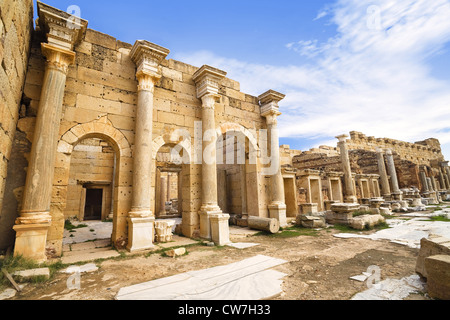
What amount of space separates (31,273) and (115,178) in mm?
2679

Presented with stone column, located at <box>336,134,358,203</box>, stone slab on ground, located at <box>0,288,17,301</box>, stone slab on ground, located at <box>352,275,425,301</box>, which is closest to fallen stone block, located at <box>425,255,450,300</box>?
stone slab on ground, located at <box>352,275,425,301</box>

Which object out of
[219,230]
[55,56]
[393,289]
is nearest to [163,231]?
[219,230]

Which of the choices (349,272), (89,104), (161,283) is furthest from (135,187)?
(349,272)

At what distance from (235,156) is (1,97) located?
823cm

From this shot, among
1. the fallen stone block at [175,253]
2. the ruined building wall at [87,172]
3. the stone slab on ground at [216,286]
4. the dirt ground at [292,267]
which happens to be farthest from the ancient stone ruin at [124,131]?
the ruined building wall at [87,172]

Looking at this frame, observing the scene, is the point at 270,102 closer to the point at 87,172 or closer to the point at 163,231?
the point at 163,231

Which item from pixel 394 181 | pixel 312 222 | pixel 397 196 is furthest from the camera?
pixel 394 181

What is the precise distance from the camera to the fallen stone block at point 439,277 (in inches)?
98.0

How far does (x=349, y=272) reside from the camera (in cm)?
368

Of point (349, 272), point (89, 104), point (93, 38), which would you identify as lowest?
point (349, 272)

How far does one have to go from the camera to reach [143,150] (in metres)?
5.75

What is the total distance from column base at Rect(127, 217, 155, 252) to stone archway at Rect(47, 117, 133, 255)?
426mm

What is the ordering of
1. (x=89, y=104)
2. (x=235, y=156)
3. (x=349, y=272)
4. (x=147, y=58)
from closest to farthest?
(x=349, y=272), (x=89, y=104), (x=147, y=58), (x=235, y=156)

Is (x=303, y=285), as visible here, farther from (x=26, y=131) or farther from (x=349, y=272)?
(x=26, y=131)
